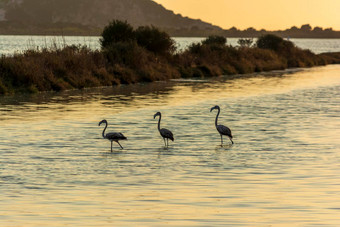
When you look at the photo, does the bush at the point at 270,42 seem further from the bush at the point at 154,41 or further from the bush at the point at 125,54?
the bush at the point at 125,54

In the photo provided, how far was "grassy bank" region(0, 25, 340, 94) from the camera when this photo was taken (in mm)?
40688

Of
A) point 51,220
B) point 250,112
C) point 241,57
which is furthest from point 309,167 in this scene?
point 241,57

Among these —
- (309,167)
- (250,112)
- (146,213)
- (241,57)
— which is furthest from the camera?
(241,57)

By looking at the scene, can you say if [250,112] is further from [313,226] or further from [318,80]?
[318,80]

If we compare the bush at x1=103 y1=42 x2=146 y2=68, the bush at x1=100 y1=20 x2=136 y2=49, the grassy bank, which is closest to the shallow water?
the grassy bank

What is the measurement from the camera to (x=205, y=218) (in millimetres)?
11594

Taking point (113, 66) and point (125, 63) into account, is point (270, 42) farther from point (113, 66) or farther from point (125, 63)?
point (113, 66)

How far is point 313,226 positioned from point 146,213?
8.48 ft

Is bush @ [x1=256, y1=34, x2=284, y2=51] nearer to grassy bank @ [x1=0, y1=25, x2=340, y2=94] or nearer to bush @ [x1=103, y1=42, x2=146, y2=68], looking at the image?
grassy bank @ [x1=0, y1=25, x2=340, y2=94]

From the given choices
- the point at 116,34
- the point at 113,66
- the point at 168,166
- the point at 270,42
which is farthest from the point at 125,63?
the point at 270,42

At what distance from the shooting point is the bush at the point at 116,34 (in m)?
57.4

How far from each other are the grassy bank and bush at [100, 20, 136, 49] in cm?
11

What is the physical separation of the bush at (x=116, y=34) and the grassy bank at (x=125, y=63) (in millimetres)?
107

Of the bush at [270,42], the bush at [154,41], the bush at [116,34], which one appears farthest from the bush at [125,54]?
the bush at [270,42]
